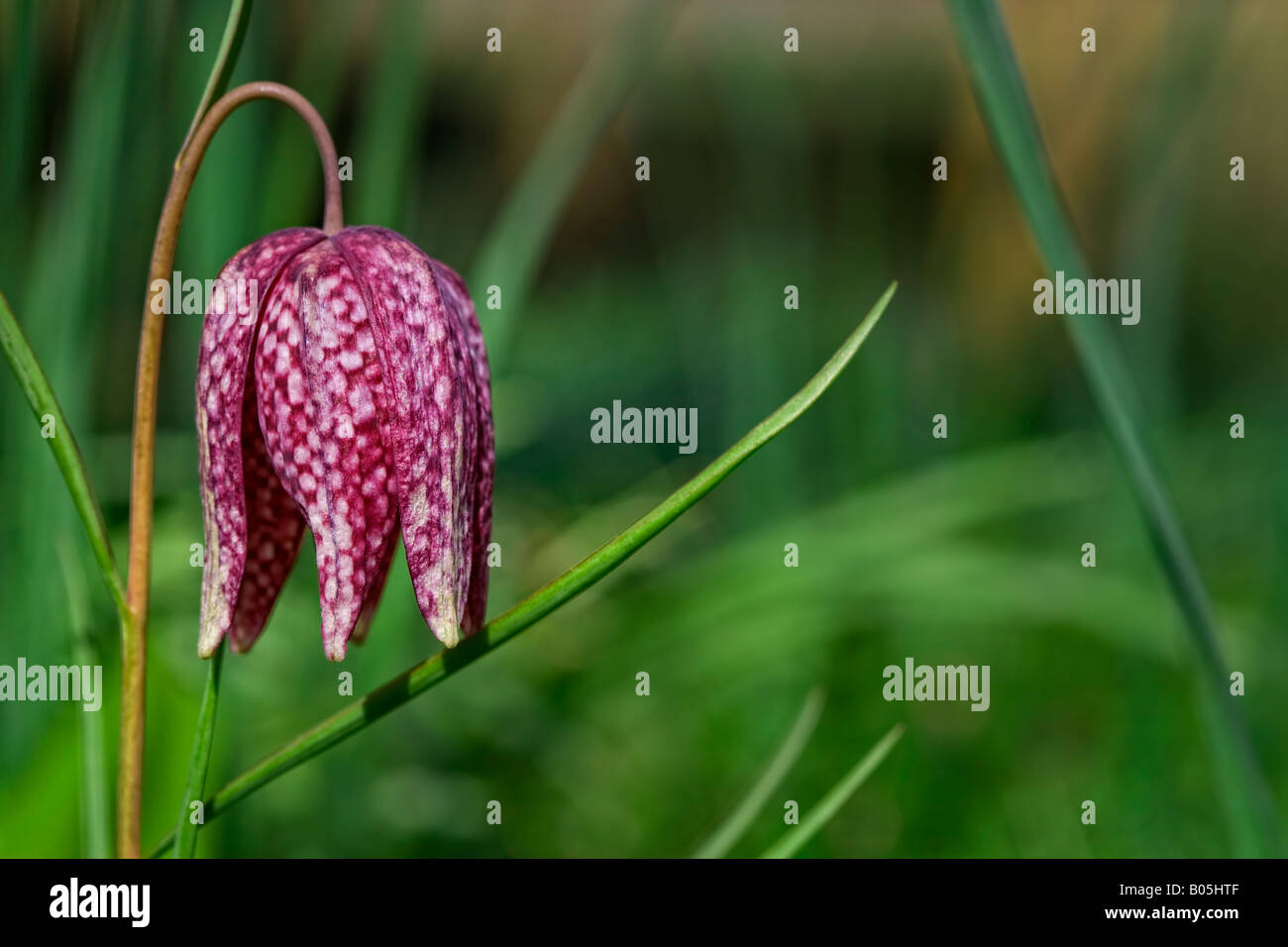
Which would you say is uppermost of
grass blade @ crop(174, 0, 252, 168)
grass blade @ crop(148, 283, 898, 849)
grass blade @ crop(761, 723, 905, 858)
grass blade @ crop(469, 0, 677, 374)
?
grass blade @ crop(469, 0, 677, 374)

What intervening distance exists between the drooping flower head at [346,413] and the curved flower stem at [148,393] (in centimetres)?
4

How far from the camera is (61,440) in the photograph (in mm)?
748

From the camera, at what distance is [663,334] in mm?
3682

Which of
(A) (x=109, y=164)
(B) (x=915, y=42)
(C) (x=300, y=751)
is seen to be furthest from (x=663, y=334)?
(C) (x=300, y=751)

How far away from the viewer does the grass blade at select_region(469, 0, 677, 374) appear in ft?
5.36

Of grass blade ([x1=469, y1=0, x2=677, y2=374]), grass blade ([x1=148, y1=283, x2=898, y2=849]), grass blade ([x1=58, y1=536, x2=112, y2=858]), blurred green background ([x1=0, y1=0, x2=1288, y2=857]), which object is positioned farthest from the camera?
grass blade ([x1=469, y1=0, x2=677, y2=374])

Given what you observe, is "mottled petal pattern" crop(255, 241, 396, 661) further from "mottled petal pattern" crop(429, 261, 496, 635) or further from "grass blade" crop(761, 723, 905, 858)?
"grass blade" crop(761, 723, 905, 858)

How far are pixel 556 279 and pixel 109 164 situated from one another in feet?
10.7

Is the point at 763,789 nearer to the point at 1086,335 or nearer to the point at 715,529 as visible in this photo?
the point at 1086,335

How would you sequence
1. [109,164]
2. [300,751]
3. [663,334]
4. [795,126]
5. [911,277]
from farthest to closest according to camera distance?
1. [911,277]
2. [663,334]
3. [795,126]
4. [109,164]
5. [300,751]

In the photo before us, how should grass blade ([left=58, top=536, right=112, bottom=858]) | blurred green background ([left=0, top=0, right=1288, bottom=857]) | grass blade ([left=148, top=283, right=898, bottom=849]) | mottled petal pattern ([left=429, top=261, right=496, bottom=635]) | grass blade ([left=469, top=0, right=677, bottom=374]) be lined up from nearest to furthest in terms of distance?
1. grass blade ([left=148, top=283, right=898, bottom=849])
2. mottled petal pattern ([left=429, top=261, right=496, bottom=635])
3. grass blade ([left=58, top=536, right=112, bottom=858])
4. blurred green background ([left=0, top=0, right=1288, bottom=857])
5. grass blade ([left=469, top=0, right=677, bottom=374])

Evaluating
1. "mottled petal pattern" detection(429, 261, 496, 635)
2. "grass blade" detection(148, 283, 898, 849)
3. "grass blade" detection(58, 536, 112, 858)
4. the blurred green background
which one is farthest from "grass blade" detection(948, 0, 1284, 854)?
"grass blade" detection(58, 536, 112, 858)

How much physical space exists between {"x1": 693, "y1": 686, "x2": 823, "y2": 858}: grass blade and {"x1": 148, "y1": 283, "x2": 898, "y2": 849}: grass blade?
0.36m
